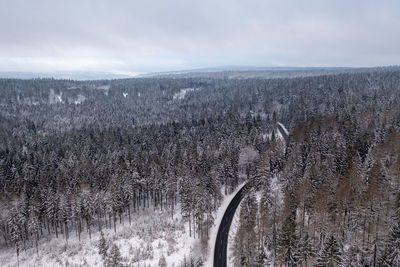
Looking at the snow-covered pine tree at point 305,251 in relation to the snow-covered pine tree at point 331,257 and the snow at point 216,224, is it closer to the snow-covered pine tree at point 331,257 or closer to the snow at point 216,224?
the snow-covered pine tree at point 331,257

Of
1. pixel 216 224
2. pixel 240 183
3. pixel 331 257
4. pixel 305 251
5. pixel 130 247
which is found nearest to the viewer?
pixel 331 257

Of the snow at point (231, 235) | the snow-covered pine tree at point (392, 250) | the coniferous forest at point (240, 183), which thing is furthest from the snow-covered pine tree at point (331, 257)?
the snow at point (231, 235)

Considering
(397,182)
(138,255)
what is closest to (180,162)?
(138,255)

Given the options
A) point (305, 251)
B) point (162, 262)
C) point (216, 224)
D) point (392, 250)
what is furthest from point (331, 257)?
point (216, 224)

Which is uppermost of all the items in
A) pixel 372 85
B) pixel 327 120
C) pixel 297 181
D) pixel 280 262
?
pixel 372 85

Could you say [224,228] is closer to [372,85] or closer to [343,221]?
[343,221]

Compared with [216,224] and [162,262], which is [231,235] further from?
[162,262]
